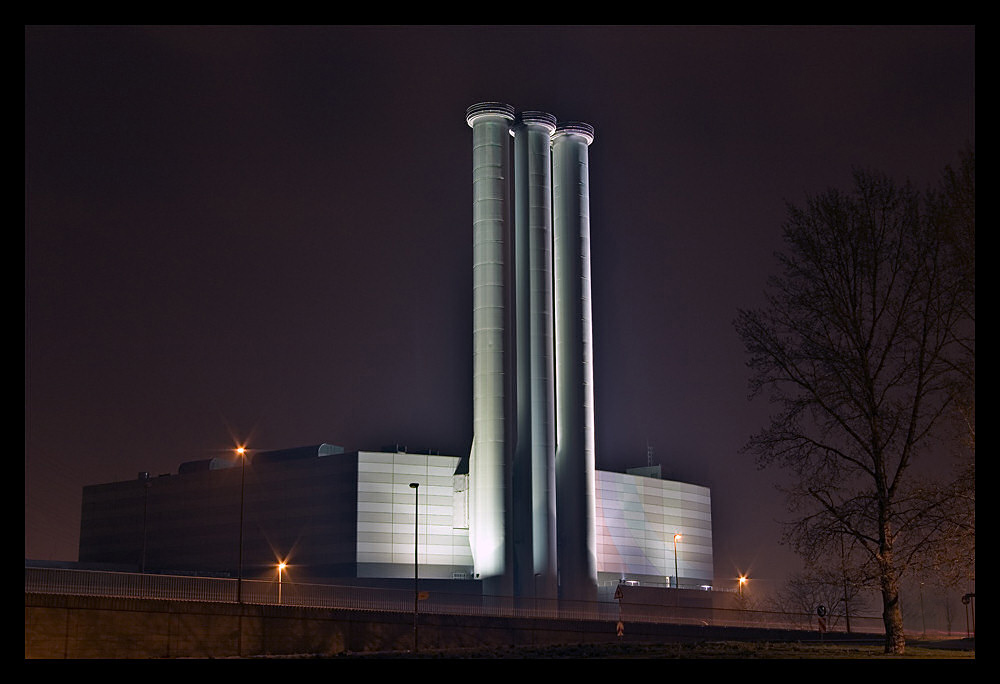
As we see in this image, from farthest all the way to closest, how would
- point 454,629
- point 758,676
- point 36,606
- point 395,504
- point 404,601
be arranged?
point 395,504 → point 404,601 → point 454,629 → point 36,606 → point 758,676

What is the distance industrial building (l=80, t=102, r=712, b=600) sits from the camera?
94.0 meters

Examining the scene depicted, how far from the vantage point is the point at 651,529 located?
410 ft

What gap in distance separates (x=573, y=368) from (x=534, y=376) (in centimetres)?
408

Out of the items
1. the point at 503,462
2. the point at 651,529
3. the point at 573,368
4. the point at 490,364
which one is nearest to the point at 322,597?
the point at 503,462

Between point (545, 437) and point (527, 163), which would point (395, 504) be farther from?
point (527, 163)

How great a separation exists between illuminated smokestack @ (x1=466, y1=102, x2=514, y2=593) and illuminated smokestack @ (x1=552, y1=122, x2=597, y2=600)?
538cm

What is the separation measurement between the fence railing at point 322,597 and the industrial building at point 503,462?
17.4ft

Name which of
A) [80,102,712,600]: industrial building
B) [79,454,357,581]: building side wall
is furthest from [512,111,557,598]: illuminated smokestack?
[79,454,357,581]: building side wall

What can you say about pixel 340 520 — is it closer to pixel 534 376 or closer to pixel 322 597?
pixel 534 376

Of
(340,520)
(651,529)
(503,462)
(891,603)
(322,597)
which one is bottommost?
(322,597)

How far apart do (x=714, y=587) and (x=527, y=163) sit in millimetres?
58600

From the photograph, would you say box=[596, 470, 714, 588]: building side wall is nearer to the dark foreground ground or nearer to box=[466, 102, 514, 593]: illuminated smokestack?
box=[466, 102, 514, 593]: illuminated smokestack

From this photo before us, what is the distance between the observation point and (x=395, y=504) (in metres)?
106
